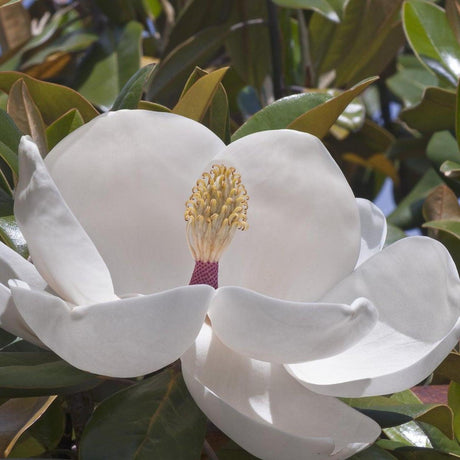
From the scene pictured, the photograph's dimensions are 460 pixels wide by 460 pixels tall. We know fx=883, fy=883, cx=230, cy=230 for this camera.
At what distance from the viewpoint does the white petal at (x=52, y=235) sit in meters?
0.86

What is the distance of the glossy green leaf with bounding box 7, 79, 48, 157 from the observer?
3.72ft

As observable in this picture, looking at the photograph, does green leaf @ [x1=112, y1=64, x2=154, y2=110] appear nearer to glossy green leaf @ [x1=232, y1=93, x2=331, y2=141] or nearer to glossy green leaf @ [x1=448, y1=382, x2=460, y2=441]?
glossy green leaf @ [x1=232, y1=93, x2=331, y2=141]

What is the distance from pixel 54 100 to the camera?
3.93 feet

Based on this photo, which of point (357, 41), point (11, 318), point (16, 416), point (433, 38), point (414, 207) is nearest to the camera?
point (11, 318)

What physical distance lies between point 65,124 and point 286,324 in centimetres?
46

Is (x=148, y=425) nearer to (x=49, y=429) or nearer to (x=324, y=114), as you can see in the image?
(x=49, y=429)

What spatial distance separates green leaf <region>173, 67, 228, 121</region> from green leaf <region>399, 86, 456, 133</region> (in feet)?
2.64

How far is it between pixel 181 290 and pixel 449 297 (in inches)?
12.6

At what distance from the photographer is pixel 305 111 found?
116cm

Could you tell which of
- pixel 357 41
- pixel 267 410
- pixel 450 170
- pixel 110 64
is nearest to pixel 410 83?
pixel 357 41

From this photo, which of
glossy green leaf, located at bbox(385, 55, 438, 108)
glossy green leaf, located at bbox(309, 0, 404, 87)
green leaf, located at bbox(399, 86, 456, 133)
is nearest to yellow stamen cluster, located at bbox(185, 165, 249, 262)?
green leaf, located at bbox(399, 86, 456, 133)

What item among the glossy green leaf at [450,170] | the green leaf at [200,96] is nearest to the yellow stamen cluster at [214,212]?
the green leaf at [200,96]

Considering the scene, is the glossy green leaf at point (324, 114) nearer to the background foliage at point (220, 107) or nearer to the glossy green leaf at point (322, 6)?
the background foliage at point (220, 107)

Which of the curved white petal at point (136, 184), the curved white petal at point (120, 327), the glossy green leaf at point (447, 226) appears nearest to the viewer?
the curved white petal at point (120, 327)
